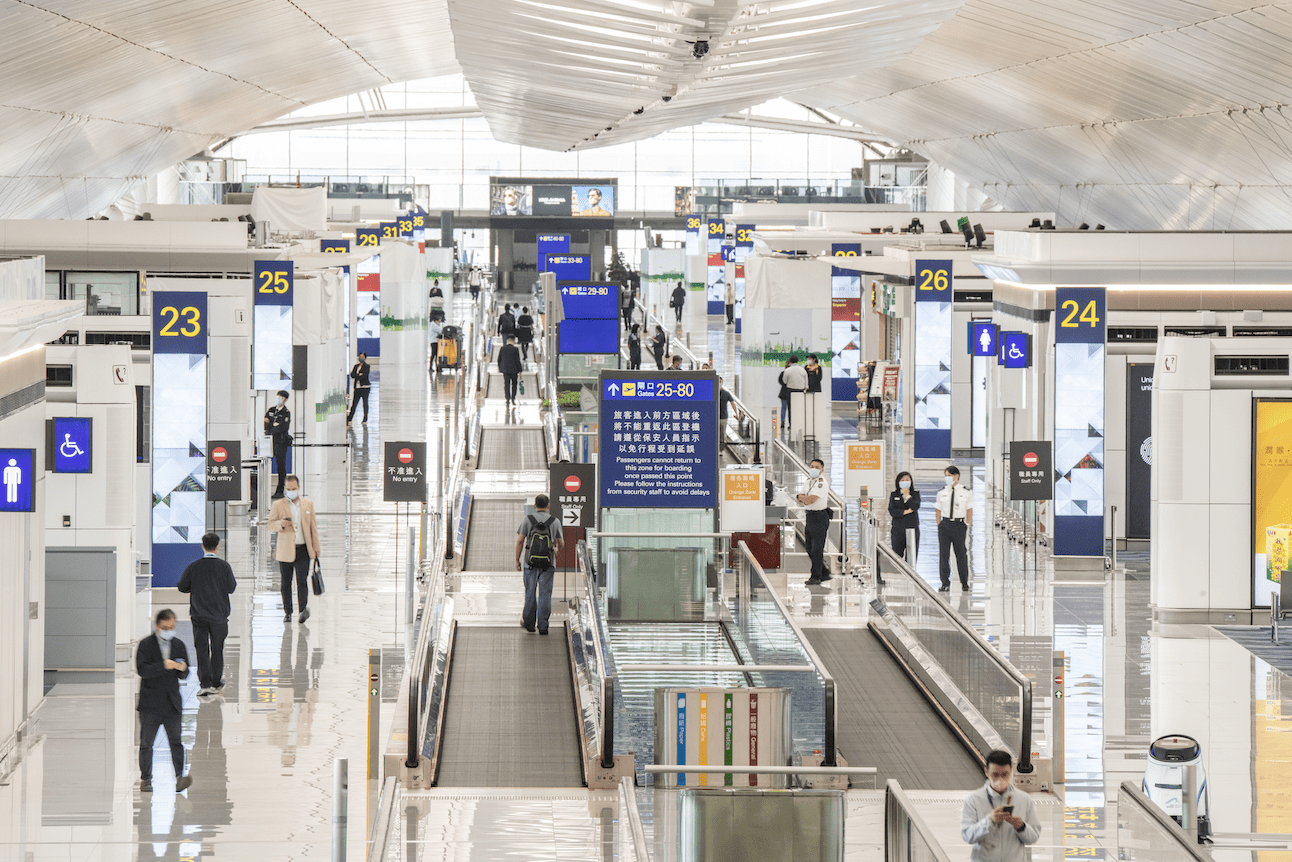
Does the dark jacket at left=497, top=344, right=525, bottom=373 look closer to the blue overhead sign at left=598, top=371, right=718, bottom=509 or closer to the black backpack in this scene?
the blue overhead sign at left=598, top=371, right=718, bottom=509

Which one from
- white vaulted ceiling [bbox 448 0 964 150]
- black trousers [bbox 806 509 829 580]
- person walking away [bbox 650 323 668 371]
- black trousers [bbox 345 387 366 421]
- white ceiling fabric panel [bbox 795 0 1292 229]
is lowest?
black trousers [bbox 806 509 829 580]

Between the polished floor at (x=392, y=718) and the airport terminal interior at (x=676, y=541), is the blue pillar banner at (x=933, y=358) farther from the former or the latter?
the polished floor at (x=392, y=718)

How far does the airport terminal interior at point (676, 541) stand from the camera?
34.8ft

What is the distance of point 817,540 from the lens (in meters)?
18.7

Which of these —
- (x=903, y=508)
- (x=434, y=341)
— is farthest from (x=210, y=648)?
(x=434, y=341)

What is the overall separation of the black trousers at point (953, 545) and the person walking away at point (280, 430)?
10.1m

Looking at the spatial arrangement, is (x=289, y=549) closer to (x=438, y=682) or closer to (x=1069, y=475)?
(x=438, y=682)

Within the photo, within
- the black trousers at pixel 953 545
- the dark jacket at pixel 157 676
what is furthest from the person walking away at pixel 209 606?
the black trousers at pixel 953 545

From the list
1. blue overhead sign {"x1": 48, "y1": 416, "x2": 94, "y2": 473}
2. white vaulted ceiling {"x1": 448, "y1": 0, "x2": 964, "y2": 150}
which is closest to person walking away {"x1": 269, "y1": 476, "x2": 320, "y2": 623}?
blue overhead sign {"x1": 48, "y1": 416, "x2": 94, "y2": 473}

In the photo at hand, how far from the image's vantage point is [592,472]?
18.0 m

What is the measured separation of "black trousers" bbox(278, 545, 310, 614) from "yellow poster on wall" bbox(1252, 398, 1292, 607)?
9657mm

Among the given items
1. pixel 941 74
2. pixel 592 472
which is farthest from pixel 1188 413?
pixel 941 74

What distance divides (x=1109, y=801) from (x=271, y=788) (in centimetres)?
567

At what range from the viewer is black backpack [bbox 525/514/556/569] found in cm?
1530
